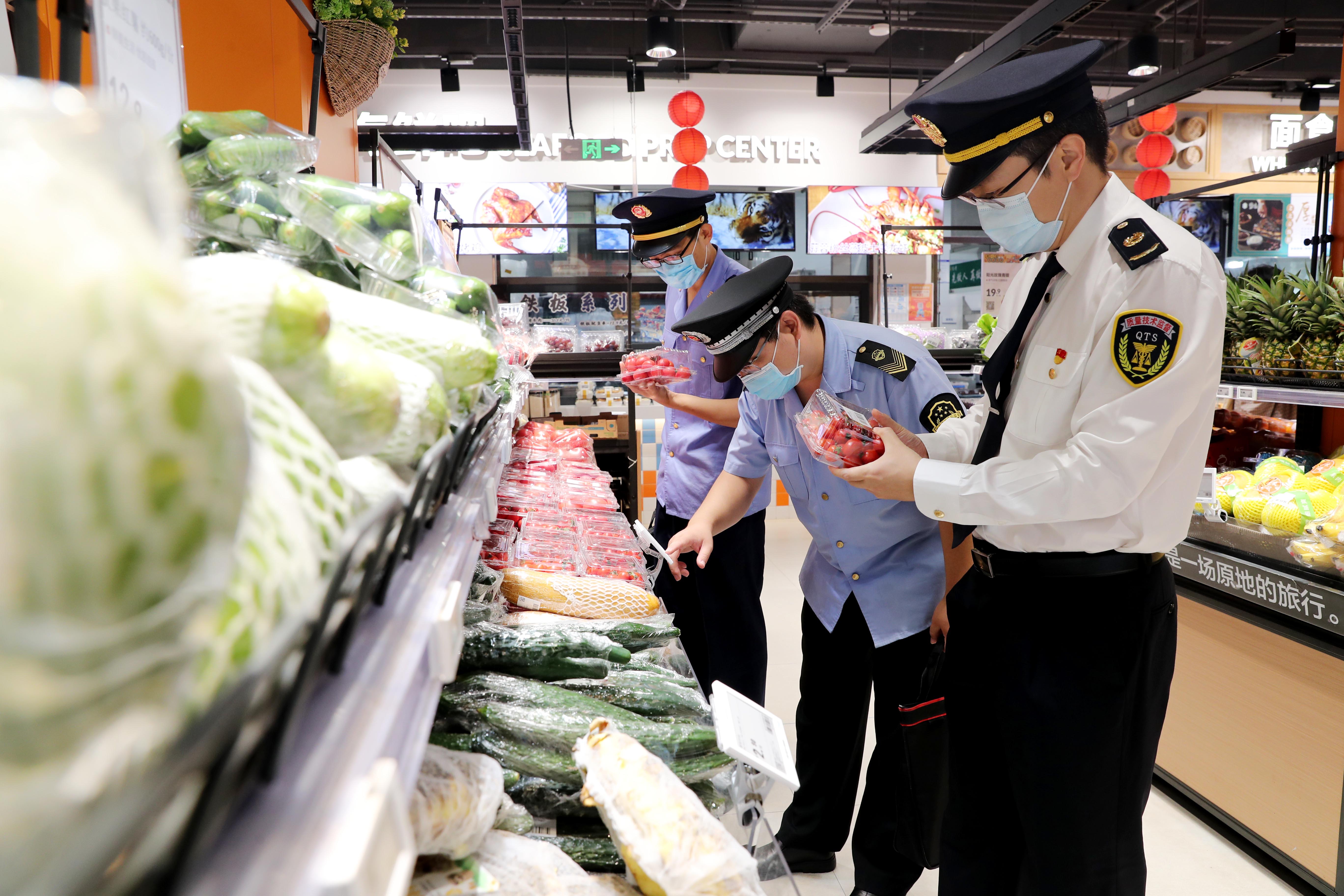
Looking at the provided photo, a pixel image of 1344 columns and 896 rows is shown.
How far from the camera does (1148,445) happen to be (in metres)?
1.44

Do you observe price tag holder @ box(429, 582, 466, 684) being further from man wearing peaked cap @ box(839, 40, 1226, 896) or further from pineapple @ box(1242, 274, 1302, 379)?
pineapple @ box(1242, 274, 1302, 379)

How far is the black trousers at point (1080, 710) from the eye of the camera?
5.21ft

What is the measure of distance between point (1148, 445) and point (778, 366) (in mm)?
911

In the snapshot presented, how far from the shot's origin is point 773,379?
2.16 metres

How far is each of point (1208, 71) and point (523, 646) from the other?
21.0 ft

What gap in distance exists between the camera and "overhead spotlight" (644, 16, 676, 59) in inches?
273

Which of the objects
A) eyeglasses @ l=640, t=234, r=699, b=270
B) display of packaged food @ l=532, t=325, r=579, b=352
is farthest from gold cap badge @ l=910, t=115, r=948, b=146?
display of packaged food @ l=532, t=325, r=579, b=352

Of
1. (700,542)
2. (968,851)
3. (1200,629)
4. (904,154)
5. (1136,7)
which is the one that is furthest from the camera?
(904,154)

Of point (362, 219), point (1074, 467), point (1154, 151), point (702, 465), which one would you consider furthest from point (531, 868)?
point (1154, 151)

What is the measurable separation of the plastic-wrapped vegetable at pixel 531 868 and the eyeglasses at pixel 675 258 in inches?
95.8

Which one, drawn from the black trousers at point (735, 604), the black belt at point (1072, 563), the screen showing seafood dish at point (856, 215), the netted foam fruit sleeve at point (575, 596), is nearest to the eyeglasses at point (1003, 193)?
the black belt at point (1072, 563)

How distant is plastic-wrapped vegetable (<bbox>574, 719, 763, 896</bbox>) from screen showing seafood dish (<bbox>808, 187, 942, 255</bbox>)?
28.7ft

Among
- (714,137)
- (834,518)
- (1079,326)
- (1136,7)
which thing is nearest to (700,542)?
(834,518)

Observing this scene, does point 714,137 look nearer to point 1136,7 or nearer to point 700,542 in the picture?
point 1136,7
